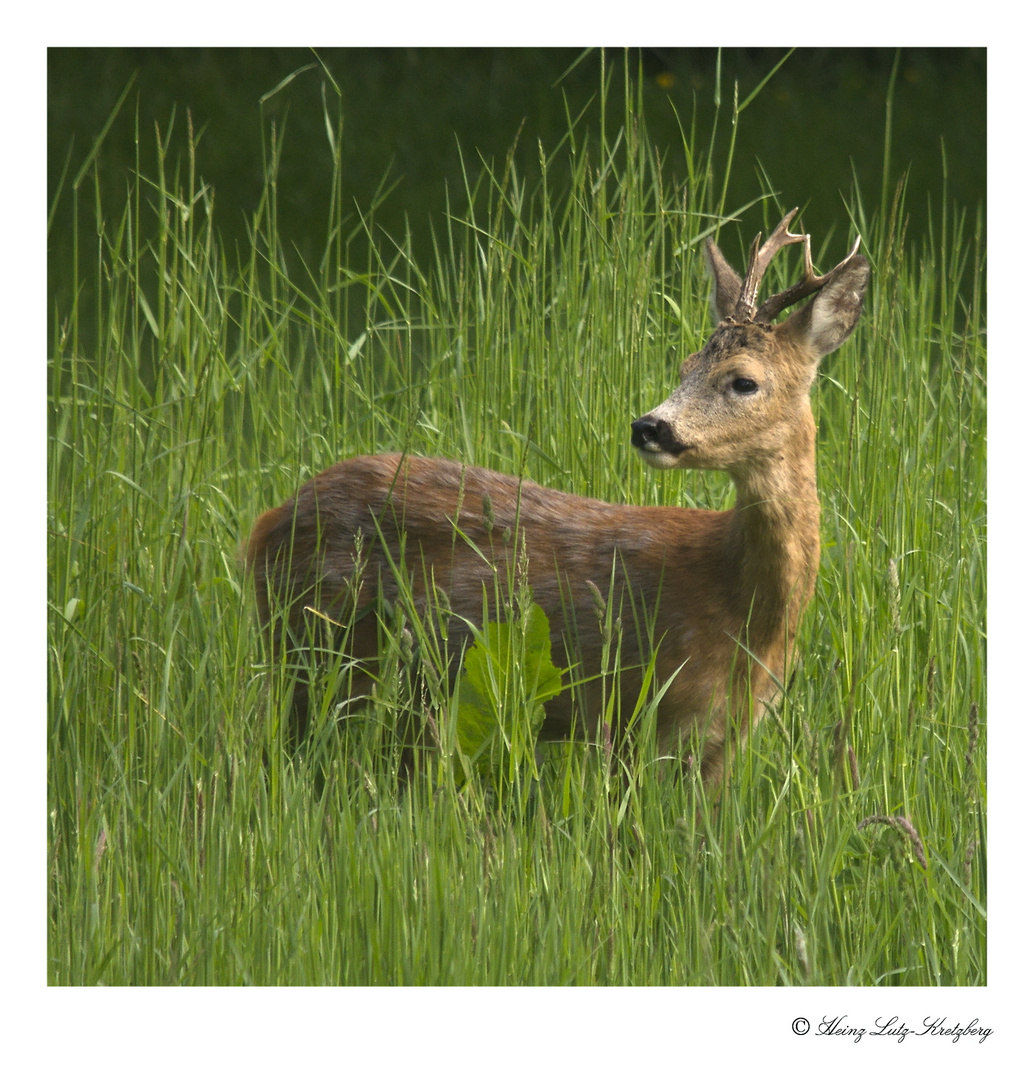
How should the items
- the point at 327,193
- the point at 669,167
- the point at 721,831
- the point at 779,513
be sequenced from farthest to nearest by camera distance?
the point at 327,193
the point at 669,167
the point at 779,513
the point at 721,831

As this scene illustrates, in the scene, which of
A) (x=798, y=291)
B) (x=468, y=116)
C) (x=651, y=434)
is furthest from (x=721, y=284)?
(x=468, y=116)

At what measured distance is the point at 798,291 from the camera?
349 centimetres

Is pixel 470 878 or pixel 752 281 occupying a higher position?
pixel 752 281

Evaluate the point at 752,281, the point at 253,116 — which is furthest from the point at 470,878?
the point at 253,116

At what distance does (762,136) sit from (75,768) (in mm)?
3540

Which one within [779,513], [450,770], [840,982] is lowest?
[840,982]

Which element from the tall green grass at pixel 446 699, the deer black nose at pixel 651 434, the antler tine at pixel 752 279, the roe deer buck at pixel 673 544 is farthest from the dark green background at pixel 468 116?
the deer black nose at pixel 651 434

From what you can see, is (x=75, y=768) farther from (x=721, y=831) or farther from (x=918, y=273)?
(x=918, y=273)

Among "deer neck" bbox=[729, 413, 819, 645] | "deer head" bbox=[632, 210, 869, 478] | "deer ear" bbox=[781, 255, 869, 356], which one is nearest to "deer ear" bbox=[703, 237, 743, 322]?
"deer head" bbox=[632, 210, 869, 478]

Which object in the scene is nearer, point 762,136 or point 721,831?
point 721,831

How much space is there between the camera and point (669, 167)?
5199mm

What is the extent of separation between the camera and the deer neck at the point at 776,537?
3.49 metres

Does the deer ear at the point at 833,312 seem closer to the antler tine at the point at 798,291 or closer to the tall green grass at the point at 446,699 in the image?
the antler tine at the point at 798,291

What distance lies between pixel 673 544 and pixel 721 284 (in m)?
0.67
